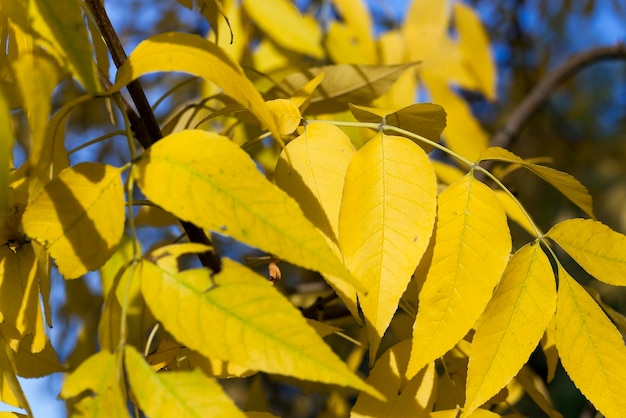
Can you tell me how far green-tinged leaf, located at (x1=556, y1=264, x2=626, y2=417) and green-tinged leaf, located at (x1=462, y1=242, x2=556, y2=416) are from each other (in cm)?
2

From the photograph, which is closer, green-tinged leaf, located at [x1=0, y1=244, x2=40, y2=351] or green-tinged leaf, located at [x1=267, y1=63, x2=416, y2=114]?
green-tinged leaf, located at [x1=0, y1=244, x2=40, y2=351]

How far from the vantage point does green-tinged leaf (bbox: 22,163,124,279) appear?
1.33 ft

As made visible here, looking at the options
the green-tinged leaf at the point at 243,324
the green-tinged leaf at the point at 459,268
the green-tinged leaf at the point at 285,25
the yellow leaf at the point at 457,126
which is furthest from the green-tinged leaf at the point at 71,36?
the yellow leaf at the point at 457,126

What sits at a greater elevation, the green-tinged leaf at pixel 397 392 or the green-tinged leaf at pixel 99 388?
the green-tinged leaf at pixel 99 388

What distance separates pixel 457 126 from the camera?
98 centimetres

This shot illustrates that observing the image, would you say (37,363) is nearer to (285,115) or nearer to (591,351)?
(285,115)

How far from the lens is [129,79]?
0.42 m

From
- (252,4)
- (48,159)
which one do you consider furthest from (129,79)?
(252,4)

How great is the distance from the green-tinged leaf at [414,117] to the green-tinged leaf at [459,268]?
0.22 ft

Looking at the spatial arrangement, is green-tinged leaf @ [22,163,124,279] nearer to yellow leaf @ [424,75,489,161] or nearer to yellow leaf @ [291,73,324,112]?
yellow leaf @ [291,73,324,112]

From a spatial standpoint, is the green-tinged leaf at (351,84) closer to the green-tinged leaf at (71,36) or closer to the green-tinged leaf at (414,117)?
the green-tinged leaf at (414,117)

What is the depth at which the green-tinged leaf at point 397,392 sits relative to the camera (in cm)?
48

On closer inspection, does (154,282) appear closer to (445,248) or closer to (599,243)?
(445,248)

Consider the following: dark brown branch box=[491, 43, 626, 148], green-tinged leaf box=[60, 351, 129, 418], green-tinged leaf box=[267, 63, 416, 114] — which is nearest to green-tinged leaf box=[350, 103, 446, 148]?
green-tinged leaf box=[267, 63, 416, 114]
